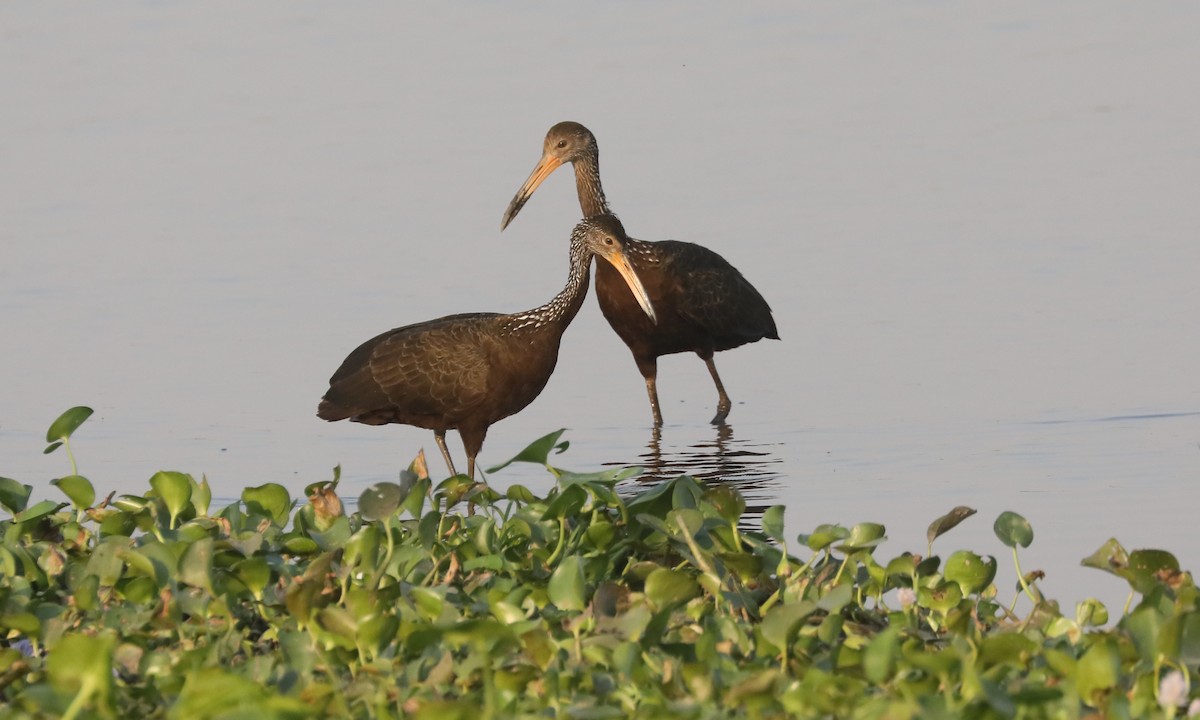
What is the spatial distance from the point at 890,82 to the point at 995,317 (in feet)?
18.9

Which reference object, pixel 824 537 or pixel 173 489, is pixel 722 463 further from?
pixel 824 537

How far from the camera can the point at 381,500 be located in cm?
552

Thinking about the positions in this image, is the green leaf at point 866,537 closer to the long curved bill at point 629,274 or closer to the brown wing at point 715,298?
the long curved bill at point 629,274

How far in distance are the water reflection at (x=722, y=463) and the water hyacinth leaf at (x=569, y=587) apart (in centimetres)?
395

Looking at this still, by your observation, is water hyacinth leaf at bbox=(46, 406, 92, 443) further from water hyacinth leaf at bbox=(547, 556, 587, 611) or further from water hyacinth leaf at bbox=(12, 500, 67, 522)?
water hyacinth leaf at bbox=(547, 556, 587, 611)

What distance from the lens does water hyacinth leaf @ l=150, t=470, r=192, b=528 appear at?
5.73 m

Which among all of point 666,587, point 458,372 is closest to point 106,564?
point 666,587

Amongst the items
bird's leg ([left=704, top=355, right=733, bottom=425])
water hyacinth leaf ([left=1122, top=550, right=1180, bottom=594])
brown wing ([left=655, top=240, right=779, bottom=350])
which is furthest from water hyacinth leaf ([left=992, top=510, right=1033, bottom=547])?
brown wing ([left=655, top=240, right=779, bottom=350])

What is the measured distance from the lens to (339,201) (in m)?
14.9

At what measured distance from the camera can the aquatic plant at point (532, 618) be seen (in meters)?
4.20

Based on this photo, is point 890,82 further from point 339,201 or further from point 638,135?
point 339,201

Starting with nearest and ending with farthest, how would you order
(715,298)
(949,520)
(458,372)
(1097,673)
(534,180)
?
(1097,673)
(949,520)
(458,372)
(715,298)
(534,180)

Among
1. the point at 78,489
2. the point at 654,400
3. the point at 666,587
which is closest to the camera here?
the point at 666,587

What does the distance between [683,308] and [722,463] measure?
1585mm
